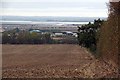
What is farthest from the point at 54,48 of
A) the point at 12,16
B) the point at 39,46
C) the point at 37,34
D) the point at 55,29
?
the point at 12,16

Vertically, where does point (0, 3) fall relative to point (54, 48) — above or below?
above

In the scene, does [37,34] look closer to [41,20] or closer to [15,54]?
[15,54]

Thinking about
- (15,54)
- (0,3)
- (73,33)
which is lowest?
(15,54)

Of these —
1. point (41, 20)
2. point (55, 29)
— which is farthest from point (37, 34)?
point (41, 20)

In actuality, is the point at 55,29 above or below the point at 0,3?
below

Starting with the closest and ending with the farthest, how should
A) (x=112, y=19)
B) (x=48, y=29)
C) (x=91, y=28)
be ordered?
1. (x=112, y=19)
2. (x=48, y=29)
3. (x=91, y=28)

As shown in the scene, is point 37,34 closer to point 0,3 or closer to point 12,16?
point 12,16

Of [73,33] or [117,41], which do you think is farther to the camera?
[73,33]

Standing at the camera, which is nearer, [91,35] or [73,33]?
[73,33]

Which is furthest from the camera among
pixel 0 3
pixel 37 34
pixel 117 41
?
pixel 37 34
